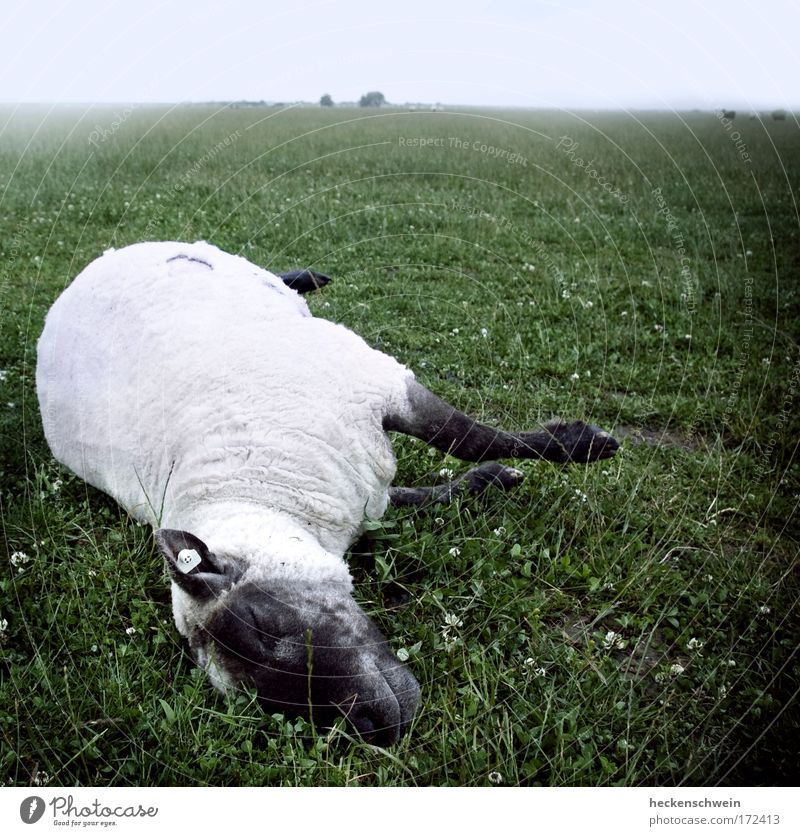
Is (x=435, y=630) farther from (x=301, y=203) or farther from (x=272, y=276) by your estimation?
(x=301, y=203)

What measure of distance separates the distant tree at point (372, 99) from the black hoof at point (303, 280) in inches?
51.7

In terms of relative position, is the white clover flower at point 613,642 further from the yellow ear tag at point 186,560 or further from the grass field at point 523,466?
the yellow ear tag at point 186,560

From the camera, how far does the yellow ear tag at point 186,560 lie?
2.84 m

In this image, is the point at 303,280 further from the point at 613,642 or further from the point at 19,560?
the point at 613,642

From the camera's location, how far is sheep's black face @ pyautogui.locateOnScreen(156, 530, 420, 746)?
9.30ft

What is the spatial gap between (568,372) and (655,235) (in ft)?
10.6

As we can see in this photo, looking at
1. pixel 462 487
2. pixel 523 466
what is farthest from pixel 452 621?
pixel 523 466

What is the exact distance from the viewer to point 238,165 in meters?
7.68

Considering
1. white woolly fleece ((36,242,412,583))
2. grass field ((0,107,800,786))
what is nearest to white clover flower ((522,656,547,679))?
grass field ((0,107,800,786))

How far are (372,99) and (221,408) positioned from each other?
2.26m

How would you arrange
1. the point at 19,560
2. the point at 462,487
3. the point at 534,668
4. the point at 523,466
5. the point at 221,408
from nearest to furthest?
the point at 534,668
the point at 221,408
the point at 19,560
the point at 462,487
the point at 523,466

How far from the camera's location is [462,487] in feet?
14.5

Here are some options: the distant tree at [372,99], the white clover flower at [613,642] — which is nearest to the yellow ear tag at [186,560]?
the white clover flower at [613,642]
